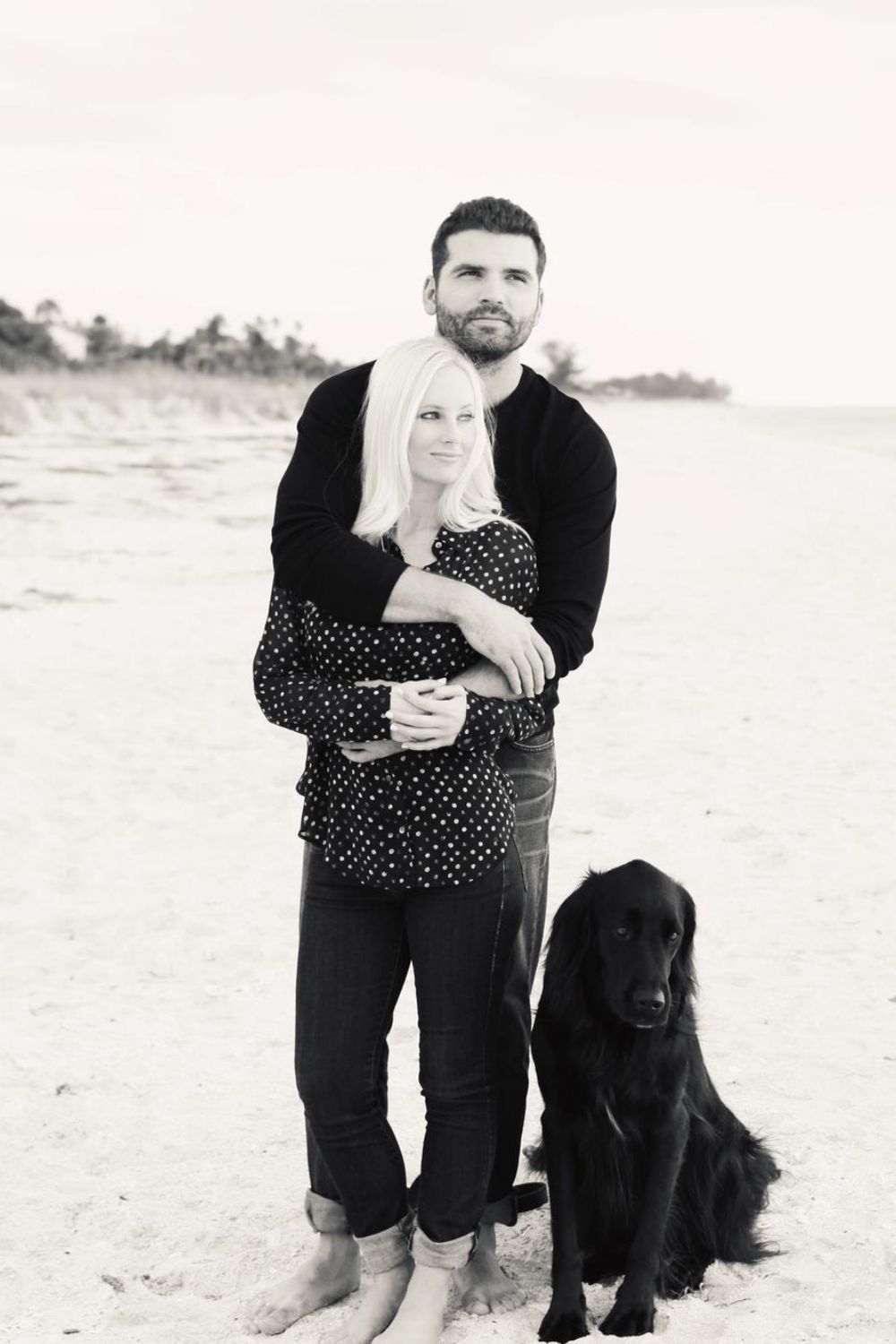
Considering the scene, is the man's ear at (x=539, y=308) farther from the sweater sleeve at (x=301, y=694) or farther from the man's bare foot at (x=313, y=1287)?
the man's bare foot at (x=313, y=1287)

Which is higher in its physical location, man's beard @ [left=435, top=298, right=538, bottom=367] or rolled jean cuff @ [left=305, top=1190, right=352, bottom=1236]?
man's beard @ [left=435, top=298, right=538, bottom=367]

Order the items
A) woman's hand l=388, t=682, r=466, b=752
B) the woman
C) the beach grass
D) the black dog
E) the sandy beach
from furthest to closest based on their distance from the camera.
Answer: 1. the beach grass
2. the sandy beach
3. the black dog
4. the woman
5. woman's hand l=388, t=682, r=466, b=752

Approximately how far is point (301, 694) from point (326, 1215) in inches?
45.9

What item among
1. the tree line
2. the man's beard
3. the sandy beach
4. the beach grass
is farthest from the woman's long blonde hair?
the tree line

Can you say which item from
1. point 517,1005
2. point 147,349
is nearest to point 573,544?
point 517,1005

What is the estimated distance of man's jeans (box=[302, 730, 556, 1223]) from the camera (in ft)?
10.7

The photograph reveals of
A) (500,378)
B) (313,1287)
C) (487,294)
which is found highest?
(487,294)

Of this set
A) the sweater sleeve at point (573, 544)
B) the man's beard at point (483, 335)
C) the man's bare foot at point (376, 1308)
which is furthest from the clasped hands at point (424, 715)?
the man's bare foot at point (376, 1308)

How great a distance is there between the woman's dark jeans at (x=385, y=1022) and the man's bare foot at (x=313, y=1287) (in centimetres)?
26

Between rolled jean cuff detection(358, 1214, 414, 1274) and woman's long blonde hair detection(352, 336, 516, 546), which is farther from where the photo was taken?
rolled jean cuff detection(358, 1214, 414, 1274)

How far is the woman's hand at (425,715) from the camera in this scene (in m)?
2.88

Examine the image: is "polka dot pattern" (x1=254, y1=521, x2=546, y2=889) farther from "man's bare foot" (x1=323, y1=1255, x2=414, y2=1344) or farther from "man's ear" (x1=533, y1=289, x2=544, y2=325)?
"man's bare foot" (x1=323, y1=1255, x2=414, y2=1344)

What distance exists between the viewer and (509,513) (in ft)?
10.6

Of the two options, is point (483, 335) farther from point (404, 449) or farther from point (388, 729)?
point (388, 729)
